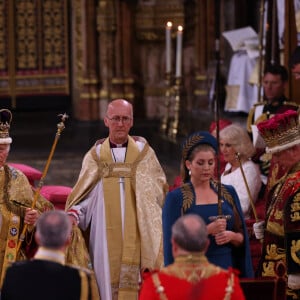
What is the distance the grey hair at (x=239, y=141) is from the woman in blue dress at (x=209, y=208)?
6.24 feet

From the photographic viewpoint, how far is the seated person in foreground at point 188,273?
4066 mm

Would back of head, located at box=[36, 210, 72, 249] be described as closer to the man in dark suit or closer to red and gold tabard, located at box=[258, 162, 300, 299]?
the man in dark suit

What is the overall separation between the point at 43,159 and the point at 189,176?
626 centimetres

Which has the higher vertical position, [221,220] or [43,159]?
[221,220]

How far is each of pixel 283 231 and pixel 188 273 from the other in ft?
5.60

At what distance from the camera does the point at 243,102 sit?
12141 mm

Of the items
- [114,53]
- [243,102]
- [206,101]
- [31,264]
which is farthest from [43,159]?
[31,264]

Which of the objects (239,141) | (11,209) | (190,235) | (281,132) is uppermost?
(281,132)

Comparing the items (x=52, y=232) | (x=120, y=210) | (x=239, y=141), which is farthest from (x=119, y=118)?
(x=52, y=232)

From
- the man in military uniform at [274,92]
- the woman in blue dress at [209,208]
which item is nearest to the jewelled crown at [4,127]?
the woman in blue dress at [209,208]

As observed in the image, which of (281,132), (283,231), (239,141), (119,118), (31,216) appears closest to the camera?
(283,231)

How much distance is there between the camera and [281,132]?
19.3 ft

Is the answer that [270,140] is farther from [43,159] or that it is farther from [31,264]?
[43,159]

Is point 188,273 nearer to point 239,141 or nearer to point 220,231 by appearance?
point 220,231
